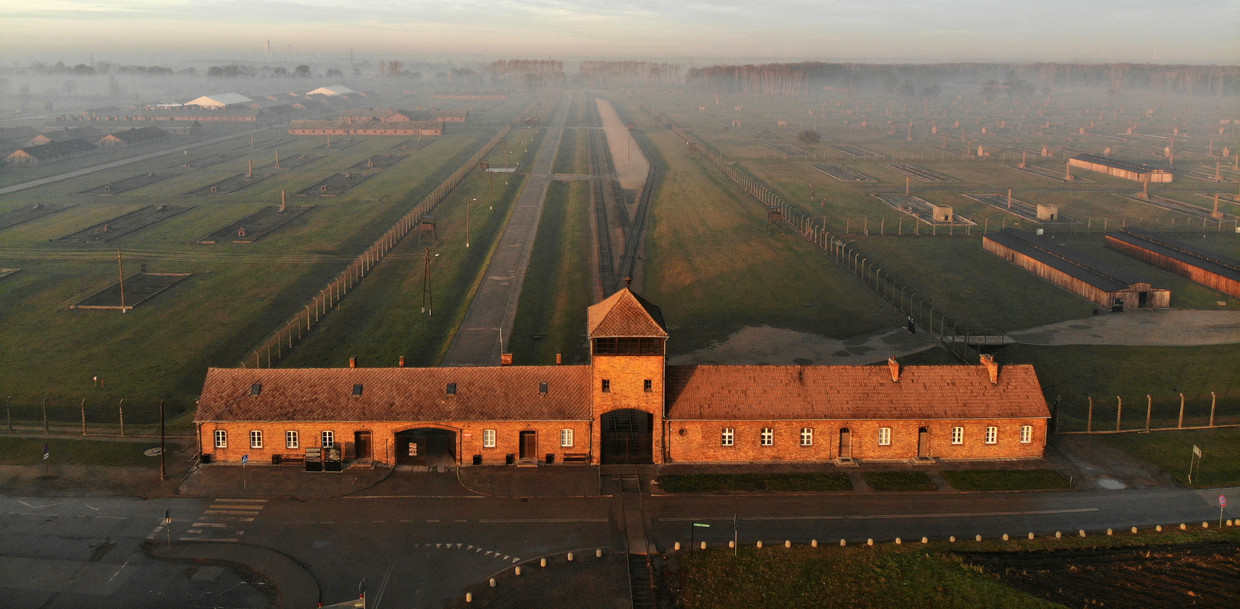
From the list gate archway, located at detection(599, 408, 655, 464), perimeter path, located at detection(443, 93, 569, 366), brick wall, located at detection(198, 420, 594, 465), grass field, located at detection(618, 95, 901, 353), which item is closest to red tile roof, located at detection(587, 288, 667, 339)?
gate archway, located at detection(599, 408, 655, 464)

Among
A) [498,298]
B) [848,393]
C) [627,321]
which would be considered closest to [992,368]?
[848,393]

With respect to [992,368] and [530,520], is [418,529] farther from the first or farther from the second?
[992,368]

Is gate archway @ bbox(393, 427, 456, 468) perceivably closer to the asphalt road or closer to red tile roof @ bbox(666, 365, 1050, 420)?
the asphalt road

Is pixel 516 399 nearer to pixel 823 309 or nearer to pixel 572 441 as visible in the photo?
pixel 572 441

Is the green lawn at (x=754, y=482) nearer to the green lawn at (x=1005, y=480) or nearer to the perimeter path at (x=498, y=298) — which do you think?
the green lawn at (x=1005, y=480)

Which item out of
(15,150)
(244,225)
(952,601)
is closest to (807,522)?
(952,601)

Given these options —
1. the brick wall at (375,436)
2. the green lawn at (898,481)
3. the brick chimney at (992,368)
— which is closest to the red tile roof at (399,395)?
the brick wall at (375,436)
